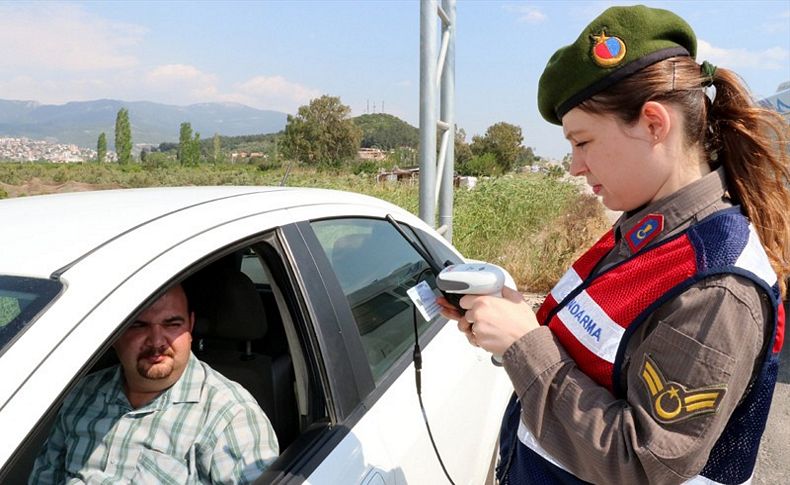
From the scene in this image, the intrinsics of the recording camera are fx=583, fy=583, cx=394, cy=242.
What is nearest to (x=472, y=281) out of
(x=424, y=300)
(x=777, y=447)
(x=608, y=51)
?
(x=424, y=300)

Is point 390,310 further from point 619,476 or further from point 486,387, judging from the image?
point 619,476

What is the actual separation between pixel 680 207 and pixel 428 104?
3035 millimetres

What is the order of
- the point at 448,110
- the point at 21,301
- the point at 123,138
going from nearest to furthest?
the point at 21,301 → the point at 448,110 → the point at 123,138

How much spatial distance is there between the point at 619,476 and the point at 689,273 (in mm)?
349

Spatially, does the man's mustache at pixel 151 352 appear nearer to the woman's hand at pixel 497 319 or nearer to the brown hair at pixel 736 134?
the woman's hand at pixel 497 319

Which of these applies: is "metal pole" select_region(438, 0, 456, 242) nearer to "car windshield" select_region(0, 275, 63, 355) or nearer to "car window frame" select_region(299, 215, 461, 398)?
"car window frame" select_region(299, 215, 461, 398)

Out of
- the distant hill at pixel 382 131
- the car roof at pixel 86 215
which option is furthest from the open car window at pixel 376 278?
the distant hill at pixel 382 131

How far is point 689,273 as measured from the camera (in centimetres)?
92

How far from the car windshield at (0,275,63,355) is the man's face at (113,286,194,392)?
53 centimetres

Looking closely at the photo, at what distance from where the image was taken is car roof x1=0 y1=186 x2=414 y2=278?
1.13m

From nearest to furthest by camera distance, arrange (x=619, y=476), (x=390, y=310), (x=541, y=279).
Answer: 1. (x=619, y=476)
2. (x=390, y=310)
3. (x=541, y=279)

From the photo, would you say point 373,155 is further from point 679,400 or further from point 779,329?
point 679,400

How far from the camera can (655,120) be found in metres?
1.01

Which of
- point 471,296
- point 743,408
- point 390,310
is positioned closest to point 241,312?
point 390,310
